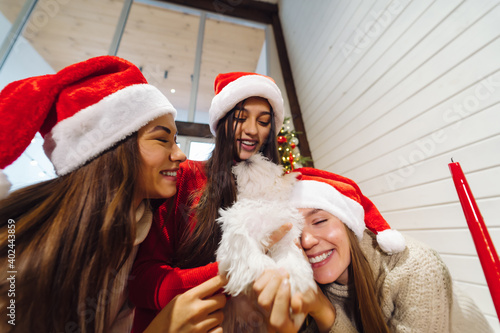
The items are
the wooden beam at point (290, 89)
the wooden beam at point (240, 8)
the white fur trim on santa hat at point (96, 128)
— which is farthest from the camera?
the wooden beam at point (240, 8)

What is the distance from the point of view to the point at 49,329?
0.41 metres

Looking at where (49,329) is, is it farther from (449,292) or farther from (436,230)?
(436,230)

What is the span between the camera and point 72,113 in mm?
517

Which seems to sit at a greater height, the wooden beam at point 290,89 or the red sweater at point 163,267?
the wooden beam at point 290,89

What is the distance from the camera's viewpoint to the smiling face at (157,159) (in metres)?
0.59

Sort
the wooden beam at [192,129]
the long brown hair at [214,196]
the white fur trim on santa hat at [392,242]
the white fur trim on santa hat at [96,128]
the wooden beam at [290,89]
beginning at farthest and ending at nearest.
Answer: the wooden beam at [290,89] < the wooden beam at [192,129] < the white fur trim on santa hat at [392,242] < the long brown hair at [214,196] < the white fur trim on santa hat at [96,128]

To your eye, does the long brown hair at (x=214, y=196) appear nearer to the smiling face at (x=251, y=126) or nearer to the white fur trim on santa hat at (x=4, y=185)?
the smiling face at (x=251, y=126)

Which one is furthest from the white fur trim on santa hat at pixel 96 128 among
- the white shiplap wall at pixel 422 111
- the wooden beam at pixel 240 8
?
the wooden beam at pixel 240 8

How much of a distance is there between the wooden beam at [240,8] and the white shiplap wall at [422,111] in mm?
1613

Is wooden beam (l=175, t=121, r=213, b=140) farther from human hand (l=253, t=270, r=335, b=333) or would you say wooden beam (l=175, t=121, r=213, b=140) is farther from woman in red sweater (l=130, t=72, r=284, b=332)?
human hand (l=253, t=270, r=335, b=333)

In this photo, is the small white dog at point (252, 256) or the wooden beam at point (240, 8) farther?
the wooden beam at point (240, 8)

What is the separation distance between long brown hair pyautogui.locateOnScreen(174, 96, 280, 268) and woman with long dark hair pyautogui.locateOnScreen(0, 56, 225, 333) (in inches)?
5.7

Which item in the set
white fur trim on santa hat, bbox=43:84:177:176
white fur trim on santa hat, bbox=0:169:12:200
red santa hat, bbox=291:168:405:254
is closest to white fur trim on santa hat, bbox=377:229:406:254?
red santa hat, bbox=291:168:405:254

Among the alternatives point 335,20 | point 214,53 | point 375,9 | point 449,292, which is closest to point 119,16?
point 214,53
